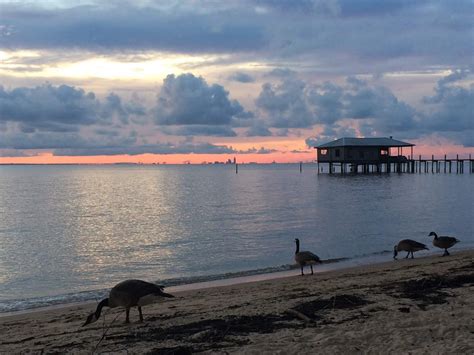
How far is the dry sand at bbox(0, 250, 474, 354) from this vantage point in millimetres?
7512

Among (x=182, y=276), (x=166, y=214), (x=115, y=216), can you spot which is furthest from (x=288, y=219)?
(x=182, y=276)

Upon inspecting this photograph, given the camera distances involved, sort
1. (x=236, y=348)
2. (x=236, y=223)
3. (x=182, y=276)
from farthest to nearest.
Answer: (x=236, y=223)
(x=182, y=276)
(x=236, y=348)

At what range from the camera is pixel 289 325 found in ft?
28.3

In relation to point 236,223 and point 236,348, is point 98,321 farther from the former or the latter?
point 236,223

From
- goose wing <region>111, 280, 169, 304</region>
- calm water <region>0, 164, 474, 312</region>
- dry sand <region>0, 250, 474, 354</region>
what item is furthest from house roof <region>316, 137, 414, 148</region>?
goose wing <region>111, 280, 169, 304</region>

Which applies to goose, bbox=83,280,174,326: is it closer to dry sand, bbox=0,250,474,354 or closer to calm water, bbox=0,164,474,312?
dry sand, bbox=0,250,474,354

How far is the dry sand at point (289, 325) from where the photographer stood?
7.51 metres

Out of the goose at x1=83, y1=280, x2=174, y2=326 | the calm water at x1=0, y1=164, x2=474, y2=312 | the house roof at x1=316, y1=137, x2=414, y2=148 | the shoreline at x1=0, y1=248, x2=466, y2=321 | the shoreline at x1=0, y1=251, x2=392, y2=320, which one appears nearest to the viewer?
the goose at x1=83, y1=280, x2=174, y2=326

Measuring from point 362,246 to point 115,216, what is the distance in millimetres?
26045

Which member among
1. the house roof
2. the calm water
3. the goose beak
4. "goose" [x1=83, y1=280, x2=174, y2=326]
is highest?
the house roof

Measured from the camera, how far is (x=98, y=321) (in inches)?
415

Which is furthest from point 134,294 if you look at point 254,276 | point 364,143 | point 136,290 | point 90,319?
point 364,143

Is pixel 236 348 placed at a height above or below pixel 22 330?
above

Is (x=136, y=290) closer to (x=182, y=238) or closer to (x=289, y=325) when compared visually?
(x=289, y=325)
